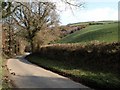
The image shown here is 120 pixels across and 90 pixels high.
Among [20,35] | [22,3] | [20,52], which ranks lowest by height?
[20,52]

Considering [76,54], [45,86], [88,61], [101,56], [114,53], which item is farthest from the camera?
[76,54]

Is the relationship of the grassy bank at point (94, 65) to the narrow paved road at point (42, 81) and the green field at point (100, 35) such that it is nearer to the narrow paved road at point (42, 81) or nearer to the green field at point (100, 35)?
the narrow paved road at point (42, 81)

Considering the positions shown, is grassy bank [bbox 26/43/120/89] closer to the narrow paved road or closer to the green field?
the narrow paved road

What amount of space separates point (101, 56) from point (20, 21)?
36.8 meters

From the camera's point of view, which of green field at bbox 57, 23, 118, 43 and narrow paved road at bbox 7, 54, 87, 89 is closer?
narrow paved road at bbox 7, 54, 87, 89

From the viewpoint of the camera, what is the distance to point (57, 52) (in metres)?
41.4

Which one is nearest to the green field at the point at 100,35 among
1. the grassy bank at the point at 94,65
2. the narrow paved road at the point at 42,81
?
the grassy bank at the point at 94,65

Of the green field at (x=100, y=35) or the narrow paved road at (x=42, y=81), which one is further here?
the green field at (x=100, y=35)

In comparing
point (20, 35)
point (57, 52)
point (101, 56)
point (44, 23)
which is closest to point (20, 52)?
point (20, 35)

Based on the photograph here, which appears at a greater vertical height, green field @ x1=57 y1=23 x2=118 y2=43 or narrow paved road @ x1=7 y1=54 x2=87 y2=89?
green field @ x1=57 y1=23 x2=118 y2=43

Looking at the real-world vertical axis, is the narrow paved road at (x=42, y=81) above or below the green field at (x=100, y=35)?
below

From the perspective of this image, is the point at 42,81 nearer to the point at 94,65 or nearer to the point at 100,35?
the point at 94,65

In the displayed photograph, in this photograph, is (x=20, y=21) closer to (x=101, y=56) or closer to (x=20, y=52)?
(x=20, y=52)

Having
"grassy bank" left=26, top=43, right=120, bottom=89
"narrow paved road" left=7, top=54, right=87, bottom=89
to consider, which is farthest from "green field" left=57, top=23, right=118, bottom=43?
"narrow paved road" left=7, top=54, right=87, bottom=89
